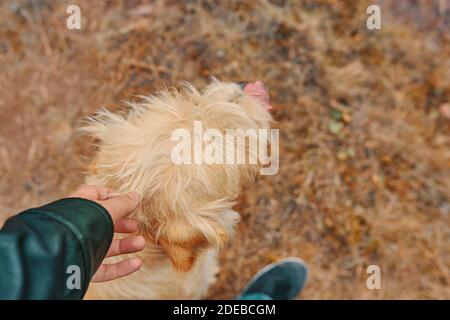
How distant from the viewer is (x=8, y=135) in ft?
9.08

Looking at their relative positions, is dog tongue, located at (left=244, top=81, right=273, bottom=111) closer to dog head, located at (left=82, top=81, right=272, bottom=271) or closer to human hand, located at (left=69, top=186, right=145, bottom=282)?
dog head, located at (left=82, top=81, right=272, bottom=271)

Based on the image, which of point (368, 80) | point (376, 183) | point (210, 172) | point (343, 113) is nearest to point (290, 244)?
point (376, 183)

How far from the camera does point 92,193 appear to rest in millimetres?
1538

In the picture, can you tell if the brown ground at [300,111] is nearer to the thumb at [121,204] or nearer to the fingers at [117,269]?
the fingers at [117,269]

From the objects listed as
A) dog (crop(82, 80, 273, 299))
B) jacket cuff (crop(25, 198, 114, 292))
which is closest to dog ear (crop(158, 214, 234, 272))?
dog (crop(82, 80, 273, 299))

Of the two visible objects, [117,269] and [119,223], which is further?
[117,269]

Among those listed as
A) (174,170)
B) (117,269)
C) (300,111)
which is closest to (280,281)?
(300,111)

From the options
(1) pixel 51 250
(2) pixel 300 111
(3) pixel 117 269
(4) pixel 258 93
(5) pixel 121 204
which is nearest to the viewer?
(1) pixel 51 250

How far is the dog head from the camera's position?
1.64m

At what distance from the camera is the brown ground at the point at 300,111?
275 cm

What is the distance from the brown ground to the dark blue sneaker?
0.05 metres

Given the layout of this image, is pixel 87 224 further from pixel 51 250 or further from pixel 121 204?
pixel 121 204

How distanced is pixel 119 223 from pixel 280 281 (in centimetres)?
134

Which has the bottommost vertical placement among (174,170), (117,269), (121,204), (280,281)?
(280,281)
